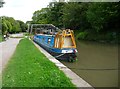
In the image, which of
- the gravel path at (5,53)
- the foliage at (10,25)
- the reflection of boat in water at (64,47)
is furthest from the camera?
the foliage at (10,25)

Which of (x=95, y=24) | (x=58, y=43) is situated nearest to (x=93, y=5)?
(x=95, y=24)

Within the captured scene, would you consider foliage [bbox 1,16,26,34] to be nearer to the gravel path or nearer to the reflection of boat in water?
the gravel path

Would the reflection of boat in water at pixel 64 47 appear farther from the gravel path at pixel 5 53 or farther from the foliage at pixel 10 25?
the foliage at pixel 10 25

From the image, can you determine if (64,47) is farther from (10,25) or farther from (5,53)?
(10,25)

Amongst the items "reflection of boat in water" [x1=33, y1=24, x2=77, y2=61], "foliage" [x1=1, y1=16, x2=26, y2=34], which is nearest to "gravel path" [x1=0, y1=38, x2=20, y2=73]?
"reflection of boat in water" [x1=33, y1=24, x2=77, y2=61]

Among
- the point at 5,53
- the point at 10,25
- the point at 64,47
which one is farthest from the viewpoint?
the point at 10,25

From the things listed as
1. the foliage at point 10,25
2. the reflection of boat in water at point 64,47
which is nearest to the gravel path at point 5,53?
the reflection of boat in water at point 64,47

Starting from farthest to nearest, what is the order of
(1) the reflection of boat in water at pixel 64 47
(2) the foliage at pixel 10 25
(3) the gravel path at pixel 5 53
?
(2) the foliage at pixel 10 25, (1) the reflection of boat in water at pixel 64 47, (3) the gravel path at pixel 5 53

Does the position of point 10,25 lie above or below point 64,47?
above

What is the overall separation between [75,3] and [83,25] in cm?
450

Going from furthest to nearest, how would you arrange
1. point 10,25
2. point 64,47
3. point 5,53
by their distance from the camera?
point 10,25
point 64,47
point 5,53

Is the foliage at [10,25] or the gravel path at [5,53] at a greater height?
the foliage at [10,25]

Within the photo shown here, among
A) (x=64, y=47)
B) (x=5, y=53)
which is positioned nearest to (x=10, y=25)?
(x=64, y=47)

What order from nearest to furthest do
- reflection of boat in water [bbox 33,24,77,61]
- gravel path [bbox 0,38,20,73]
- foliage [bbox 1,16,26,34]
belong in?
gravel path [bbox 0,38,20,73], reflection of boat in water [bbox 33,24,77,61], foliage [bbox 1,16,26,34]
